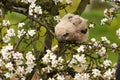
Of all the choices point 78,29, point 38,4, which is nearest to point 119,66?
point 78,29

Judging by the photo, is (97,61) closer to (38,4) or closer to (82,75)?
(82,75)

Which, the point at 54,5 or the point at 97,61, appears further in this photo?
the point at 54,5

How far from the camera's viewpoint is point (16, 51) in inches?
81.0

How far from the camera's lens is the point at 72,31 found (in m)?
1.81

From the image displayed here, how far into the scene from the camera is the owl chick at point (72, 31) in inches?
71.4

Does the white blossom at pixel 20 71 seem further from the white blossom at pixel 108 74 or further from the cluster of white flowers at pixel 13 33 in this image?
the white blossom at pixel 108 74

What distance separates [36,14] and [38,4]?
17 cm

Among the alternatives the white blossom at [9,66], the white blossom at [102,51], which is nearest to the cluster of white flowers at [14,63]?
the white blossom at [9,66]

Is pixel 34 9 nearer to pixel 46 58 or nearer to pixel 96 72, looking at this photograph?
pixel 46 58

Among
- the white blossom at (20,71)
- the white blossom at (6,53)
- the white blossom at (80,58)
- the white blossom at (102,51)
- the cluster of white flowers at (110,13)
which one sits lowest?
the white blossom at (20,71)

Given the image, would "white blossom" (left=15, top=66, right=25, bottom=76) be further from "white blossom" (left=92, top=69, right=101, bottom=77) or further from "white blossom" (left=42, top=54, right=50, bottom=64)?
"white blossom" (left=92, top=69, right=101, bottom=77)

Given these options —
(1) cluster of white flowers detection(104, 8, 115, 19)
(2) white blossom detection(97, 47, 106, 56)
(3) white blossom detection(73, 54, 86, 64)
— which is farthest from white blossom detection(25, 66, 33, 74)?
(1) cluster of white flowers detection(104, 8, 115, 19)

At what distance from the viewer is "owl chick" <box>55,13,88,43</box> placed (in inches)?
71.4

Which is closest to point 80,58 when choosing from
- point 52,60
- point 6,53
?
point 52,60
